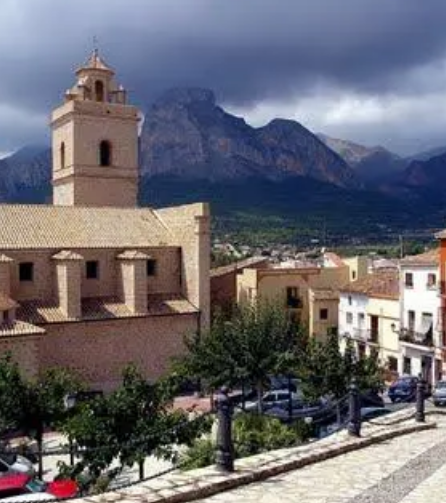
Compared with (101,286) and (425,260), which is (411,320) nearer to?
(425,260)

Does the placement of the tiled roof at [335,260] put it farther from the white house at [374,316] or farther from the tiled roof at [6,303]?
the tiled roof at [6,303]

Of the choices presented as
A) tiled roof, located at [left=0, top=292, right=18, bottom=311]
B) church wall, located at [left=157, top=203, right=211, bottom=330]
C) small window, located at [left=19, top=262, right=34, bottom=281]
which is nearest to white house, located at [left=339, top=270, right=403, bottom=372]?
church wall, located at [left=157, top=203, right=211, bottom=330]

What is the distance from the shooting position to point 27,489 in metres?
12.8

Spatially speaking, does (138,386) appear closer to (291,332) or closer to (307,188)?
(291,332)

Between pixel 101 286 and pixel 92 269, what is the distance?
34.5 inches

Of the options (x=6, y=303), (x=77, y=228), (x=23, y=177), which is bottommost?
(x=6, y=303)

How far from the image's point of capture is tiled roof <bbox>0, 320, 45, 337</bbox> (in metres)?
27.1

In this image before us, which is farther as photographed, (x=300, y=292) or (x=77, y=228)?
(x=300, y=292)

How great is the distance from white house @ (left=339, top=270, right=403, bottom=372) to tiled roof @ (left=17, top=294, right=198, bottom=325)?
9680 millimetres

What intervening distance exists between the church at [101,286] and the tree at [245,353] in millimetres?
4215

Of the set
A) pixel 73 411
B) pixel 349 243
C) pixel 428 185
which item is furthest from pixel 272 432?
pixel 428 185

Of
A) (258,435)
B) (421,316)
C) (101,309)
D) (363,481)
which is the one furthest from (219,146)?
(363,481)

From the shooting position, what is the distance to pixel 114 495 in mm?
7883

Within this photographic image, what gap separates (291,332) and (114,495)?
2323 centimetres
